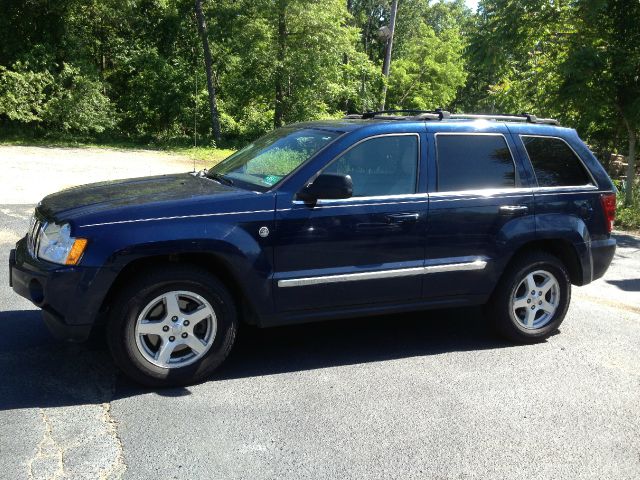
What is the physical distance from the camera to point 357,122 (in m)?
5.02

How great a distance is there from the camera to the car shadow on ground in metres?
4.02

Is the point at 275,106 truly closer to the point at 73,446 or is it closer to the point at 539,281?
the point at 539,281

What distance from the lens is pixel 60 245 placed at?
12.7ft

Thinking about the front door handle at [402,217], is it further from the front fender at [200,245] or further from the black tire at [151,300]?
the black tire at [151,300]

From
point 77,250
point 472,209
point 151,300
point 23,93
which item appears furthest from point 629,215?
point 23,93

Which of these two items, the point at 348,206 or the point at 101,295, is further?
the point at 348,206

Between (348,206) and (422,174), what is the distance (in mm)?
723

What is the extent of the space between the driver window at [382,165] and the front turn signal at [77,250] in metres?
1.71

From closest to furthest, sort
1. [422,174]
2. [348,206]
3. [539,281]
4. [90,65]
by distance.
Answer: [348,206], [422,174], [539,281], [90,65]

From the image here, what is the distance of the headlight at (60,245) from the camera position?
380cm

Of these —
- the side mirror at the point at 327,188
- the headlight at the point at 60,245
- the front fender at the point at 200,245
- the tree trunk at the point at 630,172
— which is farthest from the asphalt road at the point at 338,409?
the tree trunk at the point at 630,172

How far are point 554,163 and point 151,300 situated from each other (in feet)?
11.5

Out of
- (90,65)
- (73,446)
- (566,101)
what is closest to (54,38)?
(90,65)

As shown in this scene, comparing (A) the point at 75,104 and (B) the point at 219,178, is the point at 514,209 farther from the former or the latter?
(A) the point at 75,104
